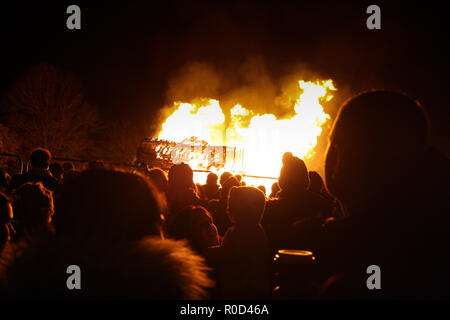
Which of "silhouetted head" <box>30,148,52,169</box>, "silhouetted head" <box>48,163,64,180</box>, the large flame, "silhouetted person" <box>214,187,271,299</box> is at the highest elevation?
the large flame

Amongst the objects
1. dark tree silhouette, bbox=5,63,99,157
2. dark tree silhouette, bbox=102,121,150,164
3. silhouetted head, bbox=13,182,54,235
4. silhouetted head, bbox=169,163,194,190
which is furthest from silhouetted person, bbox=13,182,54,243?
dark tree silhouette, bbox=102,121,150,164

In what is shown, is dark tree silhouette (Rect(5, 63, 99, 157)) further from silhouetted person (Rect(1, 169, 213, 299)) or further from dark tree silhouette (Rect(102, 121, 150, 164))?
silhouetted person (Rect(1, 169, 213, 299))

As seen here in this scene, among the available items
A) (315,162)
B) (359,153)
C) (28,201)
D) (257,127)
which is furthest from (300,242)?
(315,162)

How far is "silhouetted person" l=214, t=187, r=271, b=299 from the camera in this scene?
2.94 metres

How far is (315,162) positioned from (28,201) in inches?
1243

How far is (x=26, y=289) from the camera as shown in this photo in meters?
1.46

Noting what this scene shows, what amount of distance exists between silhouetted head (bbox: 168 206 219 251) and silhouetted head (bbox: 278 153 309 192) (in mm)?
895

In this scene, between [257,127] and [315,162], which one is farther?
[315,162]

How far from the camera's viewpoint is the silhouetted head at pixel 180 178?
423 centimetres

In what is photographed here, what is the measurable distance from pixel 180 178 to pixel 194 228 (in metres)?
0.91

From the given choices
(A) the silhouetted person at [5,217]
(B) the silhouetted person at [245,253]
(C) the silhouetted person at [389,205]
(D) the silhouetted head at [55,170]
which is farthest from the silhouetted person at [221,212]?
(C) the silhouetted person at [389,205]

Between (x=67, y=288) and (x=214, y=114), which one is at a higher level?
(x=214, y=114)

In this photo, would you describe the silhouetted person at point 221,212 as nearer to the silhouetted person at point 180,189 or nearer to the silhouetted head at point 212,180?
the silhouetted person at point 180,189
